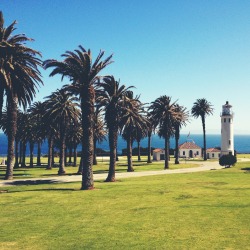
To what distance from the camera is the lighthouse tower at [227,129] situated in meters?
71.9

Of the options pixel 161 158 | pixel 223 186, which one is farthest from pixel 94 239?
pixel 161 158

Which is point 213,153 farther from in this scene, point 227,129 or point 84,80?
point 84,80

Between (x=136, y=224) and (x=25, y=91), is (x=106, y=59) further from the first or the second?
(x=136, y=224)

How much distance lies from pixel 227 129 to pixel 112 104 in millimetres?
40386

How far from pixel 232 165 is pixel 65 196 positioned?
129 feet

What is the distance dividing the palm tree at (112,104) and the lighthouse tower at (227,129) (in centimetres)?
3900

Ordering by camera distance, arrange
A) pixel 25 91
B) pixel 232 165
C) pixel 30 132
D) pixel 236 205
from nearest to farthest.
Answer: pixel 236 205, pixel 25 91, pixel 232 165, pixel 30 132

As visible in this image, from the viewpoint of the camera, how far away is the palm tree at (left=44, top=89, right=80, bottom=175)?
52938 millimetres

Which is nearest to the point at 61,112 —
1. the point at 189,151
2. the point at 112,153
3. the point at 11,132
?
the point at 11,132

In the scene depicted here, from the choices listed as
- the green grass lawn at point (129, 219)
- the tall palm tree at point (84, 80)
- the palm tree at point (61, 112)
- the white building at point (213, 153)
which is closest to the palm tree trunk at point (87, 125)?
the tall palm tree at point (84, 80)

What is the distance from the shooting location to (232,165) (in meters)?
58.7

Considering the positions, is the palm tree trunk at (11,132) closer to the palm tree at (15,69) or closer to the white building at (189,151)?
the palm tree at (15,69)

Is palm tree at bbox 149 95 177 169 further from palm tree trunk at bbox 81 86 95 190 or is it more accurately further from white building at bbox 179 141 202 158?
white building at bbox 179 141 202 158

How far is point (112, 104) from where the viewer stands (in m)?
40.1
